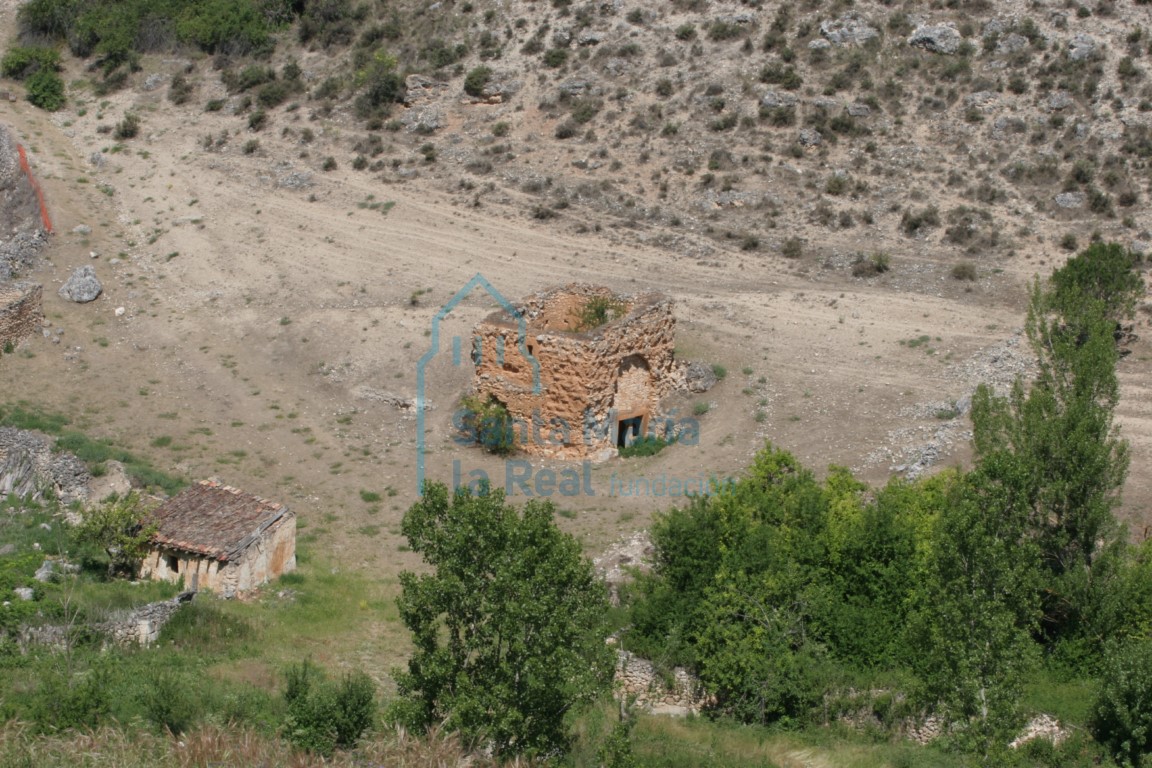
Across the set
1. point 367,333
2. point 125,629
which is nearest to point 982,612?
point 125,629

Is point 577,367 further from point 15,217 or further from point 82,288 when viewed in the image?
point 15,217

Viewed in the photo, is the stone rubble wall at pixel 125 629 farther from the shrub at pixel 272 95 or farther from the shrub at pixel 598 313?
the shrub at pixel 272 95

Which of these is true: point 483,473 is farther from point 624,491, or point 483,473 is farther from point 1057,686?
point 1057,686

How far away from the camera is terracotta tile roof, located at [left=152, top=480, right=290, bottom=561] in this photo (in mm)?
22062

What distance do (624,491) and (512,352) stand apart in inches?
149

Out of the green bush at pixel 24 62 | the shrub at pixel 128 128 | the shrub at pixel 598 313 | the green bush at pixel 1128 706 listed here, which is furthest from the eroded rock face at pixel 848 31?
the green bush at pixel 1128 706

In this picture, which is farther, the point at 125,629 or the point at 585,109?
A: the point at 585,109

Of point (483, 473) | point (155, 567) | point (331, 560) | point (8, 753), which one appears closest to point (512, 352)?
point (483, 473)

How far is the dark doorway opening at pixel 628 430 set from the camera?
29.1 meters

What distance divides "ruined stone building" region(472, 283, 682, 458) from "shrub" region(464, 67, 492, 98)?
16.3 m

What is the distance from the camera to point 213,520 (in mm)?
22688

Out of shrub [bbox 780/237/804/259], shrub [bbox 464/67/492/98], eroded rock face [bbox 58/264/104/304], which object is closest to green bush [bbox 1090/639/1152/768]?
shrub [bbox 780/237/804/259]

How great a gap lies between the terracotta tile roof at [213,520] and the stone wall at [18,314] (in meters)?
11.3

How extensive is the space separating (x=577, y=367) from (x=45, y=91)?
89.2 ft
